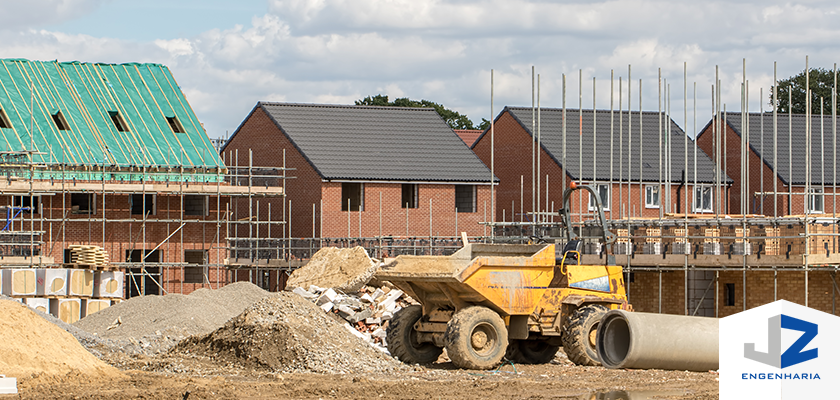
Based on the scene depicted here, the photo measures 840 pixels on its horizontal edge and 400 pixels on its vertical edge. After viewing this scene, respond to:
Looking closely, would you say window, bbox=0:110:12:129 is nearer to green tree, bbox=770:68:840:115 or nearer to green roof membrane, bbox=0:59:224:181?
green roof membrane, bbox=0:59:224:181

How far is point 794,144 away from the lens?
46.0 m

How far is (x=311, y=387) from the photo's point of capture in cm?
1461

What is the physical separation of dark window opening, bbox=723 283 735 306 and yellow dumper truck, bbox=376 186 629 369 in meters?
7.31

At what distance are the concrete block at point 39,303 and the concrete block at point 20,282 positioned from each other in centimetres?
15

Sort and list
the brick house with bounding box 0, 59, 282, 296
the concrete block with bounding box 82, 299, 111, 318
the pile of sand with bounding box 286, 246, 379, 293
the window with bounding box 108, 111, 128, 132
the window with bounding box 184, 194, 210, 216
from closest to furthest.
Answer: the pile of sand with bounding box 286, 246, 379, 293
the concrete block with bounding box 82, 299, 111, 318
the brick house with bounding box 0, 59, 282, 296
the window with bounding box 108, 111, 128, 132
the window with bounding box 184, 194, 210, 216

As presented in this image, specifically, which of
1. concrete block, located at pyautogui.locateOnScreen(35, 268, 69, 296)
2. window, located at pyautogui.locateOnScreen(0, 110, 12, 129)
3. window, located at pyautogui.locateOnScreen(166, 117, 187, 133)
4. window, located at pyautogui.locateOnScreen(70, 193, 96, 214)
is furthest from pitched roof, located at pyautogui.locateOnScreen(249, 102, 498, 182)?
concrete block, located at pyautogui.locateOnScreen(35, 268, 69, 296)

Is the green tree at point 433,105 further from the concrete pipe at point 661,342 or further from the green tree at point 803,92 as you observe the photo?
the concrete pipe at point 661,342

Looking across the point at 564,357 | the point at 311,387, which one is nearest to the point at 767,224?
the point at 564,357

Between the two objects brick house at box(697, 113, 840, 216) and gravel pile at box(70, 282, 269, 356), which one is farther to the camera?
brick house at box(697, 113, 840, 216)

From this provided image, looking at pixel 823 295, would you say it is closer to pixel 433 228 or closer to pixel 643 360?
pixel 643 360

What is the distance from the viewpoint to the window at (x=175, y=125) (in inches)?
1444

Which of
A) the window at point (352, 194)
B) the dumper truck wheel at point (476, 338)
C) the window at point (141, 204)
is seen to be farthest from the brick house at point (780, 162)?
the dumper truck wheel at point (476, 338)

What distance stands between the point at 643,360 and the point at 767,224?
7929 mm

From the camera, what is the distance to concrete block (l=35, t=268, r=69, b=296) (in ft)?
86.0
